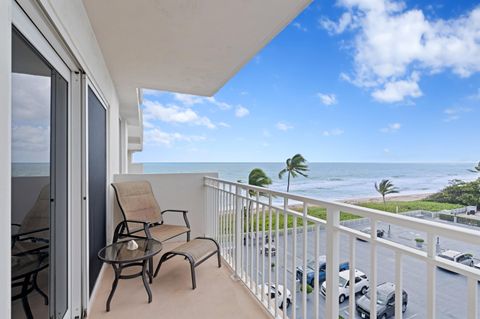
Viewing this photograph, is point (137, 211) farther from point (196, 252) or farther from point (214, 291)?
point (214, 291)

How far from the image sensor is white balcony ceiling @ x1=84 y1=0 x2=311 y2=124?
1.89 metres

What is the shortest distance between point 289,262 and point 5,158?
2.01 m

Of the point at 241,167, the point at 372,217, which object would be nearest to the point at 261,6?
the point at 372,217

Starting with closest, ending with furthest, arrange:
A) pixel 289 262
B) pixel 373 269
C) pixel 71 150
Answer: pixel 373 269
pixel 71 150
pixel 289 262

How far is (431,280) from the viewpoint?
0.92m

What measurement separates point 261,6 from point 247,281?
2290 mm

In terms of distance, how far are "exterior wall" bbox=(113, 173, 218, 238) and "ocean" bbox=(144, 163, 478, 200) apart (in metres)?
13.0

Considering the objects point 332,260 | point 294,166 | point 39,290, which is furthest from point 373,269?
point 294,166

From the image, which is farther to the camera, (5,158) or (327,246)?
(327,246)

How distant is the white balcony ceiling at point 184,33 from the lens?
189 centimetres

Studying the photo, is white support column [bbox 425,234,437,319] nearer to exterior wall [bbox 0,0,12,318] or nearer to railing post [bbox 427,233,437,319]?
railing post [bbox 427,233,437,319]

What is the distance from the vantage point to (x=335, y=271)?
1385mm

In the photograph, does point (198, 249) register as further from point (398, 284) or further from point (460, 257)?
point (460, 257)

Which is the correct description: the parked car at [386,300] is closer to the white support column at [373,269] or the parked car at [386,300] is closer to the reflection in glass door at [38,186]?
the white support column at [373,269]
